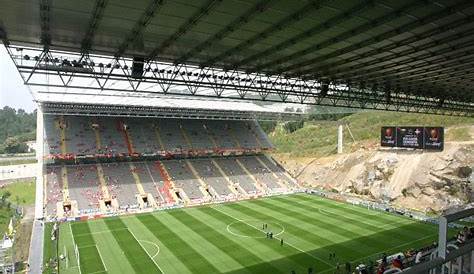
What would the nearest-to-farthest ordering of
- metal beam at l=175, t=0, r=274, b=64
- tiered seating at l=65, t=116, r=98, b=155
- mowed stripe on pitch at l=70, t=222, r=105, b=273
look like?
metal beam at l=175, t=0, r=274, b=64 < mowed stripe on pitch at l=70, t=222, r=105, b=273 < tiered seating at l=65, t=116, r=98, b=155

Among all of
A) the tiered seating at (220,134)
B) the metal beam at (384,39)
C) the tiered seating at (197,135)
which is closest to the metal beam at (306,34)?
the metal beam at (384,39)

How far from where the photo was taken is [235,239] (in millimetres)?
31734

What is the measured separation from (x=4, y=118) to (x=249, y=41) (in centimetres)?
15988

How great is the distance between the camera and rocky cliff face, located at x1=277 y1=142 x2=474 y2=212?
4075cm

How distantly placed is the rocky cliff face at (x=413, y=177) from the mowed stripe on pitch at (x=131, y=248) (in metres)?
28.8

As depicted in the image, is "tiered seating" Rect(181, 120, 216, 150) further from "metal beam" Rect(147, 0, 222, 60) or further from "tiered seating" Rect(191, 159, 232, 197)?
"metal beam" Rect(147, 0, 222, 60)

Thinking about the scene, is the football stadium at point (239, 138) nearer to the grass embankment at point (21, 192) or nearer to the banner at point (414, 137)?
the banner at point (414, 137)

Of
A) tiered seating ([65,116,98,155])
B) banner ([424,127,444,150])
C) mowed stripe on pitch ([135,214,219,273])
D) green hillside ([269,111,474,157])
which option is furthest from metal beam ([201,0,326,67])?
green hillside ([269,111,474,157])

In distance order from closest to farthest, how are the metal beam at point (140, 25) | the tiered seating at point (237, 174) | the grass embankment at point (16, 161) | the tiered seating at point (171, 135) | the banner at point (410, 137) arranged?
the metal beam at point (140, 25) < the banner at point (410, 137) < the tiered seating at point (237, 174) < the tiered seating at point (171, 135) < the grass embankment at point (16, 161)

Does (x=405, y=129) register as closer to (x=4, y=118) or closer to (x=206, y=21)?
(x=206, y=21)

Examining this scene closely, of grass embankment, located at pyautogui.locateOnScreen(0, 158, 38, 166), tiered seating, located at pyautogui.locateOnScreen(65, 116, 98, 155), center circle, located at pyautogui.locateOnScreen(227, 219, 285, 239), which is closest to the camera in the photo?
center circle, located at pyautogui.locateOnScreen(227, 219, 285, 239)

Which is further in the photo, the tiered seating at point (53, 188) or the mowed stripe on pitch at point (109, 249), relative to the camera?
the tiered seating at point (53, 188)

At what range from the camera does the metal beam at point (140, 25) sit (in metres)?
11.6

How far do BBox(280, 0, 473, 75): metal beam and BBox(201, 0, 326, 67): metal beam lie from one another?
12.3 feet
